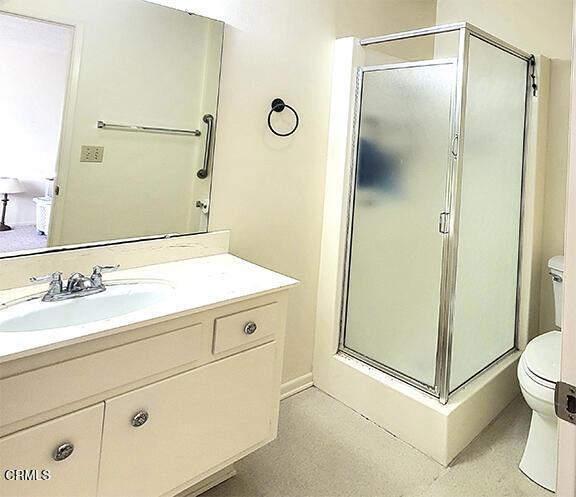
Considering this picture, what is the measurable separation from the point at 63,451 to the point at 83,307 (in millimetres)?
444

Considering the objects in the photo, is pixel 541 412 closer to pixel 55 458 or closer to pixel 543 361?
pixel 543 361

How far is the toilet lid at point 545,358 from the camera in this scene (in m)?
1.76

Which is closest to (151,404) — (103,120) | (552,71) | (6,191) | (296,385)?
(6,191)

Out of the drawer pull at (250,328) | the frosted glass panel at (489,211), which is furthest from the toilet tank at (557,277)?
the drawer pull at (250,328)

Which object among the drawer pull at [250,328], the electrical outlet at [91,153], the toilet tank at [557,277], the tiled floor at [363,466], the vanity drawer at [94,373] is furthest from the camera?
the toilet tank at [557,277]

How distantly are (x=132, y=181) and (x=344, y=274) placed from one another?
1.17 m

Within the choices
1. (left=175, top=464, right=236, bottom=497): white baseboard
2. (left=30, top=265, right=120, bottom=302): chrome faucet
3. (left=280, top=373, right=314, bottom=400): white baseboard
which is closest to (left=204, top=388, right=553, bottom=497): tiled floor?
(left=175, top=464, right=236, bottom=497): white baseboard

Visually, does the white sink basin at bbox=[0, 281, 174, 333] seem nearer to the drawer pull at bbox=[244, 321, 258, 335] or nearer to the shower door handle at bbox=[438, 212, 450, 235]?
the drawer pull at bbox=[244, 321, 258, 335]

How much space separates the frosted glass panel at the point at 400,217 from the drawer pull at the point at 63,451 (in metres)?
1.50

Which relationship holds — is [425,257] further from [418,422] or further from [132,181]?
[132,181]

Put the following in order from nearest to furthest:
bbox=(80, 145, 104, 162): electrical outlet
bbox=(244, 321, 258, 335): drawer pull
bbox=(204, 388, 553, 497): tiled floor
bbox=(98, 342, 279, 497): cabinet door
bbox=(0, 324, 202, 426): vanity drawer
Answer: bbox=(0, 324, 202, 426): vanity drawer
bbox=(98, 342, 279, 497): cabinet door
bbox=(244, 321, 258, 335): drawer pull
bbox=(80, 145, 104, 162): electrical outlet
bbox=(204, 388, 553, 497): tiled floor

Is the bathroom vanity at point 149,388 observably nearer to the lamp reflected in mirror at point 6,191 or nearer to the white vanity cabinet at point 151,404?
the white vanity cabinet at point 151,404

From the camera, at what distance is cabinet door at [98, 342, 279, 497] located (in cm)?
120

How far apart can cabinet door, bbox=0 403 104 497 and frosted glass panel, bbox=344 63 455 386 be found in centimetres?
145
